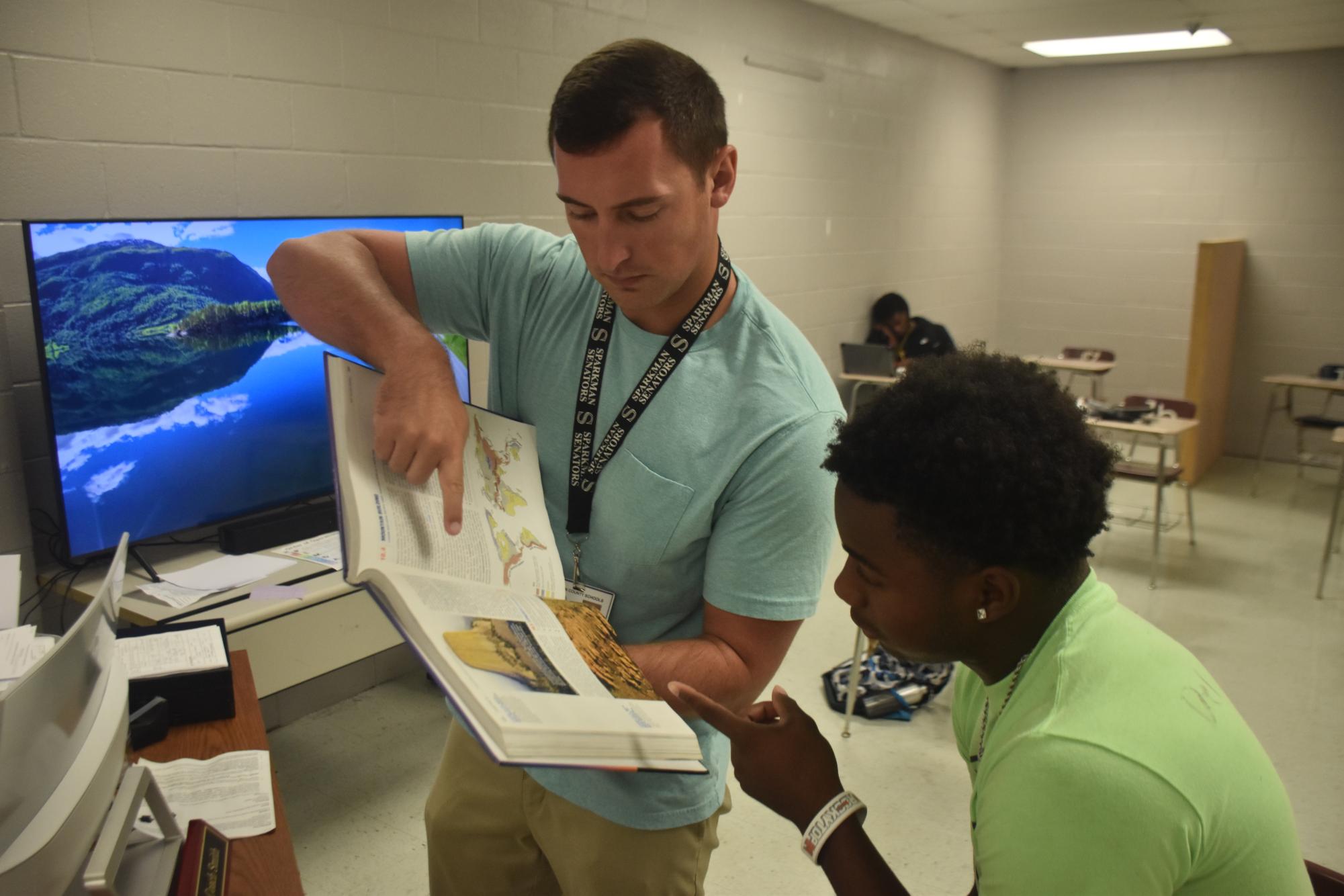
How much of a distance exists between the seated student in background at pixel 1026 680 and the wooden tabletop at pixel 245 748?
0.63m

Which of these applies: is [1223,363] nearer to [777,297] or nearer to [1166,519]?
[1166,519]

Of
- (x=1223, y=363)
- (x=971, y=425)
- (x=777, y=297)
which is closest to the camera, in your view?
(x=971, y=425)

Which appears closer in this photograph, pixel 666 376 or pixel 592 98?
pixel 592 98

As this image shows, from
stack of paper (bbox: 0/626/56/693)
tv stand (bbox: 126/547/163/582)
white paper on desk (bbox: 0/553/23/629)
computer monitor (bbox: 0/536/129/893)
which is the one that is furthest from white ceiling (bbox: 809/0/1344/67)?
computer monitor (bbox: 0/536/129/893)

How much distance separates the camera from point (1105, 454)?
3.13ft

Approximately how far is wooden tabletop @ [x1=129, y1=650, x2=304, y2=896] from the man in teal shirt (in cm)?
22

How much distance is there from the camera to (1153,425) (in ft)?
15.4

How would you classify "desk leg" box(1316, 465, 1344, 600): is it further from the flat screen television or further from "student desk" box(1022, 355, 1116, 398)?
the flat screen television

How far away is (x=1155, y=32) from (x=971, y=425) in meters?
6.67

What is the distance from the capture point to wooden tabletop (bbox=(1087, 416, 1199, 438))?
15.0ft

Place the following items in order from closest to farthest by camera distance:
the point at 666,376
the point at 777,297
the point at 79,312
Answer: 1. the point at 666,376
2. the point at 79,312
3. the point at 777,297

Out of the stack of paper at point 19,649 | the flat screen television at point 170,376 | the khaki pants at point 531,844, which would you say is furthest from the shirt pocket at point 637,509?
the flat screen television at point 170,376

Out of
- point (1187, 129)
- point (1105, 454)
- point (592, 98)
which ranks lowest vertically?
point (1105, 454)

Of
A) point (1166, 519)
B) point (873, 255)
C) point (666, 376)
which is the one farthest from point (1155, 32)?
point (666, 376)
